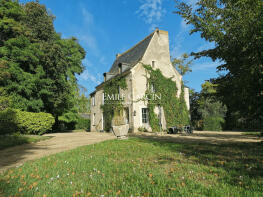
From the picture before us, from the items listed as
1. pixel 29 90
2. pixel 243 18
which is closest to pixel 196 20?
pixel 243 18

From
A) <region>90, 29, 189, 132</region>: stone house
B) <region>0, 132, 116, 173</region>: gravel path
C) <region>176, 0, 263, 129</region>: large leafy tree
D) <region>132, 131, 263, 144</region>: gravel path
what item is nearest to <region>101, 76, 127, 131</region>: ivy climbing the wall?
<region>90, 29, 189, 132</region>: stone house

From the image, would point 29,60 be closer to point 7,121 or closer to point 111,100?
point 7,121

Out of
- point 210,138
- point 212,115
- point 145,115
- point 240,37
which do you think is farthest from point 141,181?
point 212,115

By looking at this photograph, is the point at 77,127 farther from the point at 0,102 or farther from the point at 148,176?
the point at 148,176

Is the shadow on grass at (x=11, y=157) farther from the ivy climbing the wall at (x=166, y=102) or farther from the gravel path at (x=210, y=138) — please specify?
the ivy climbing the wall at (x=166, y=102)

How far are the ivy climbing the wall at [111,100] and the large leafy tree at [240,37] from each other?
38.6ft

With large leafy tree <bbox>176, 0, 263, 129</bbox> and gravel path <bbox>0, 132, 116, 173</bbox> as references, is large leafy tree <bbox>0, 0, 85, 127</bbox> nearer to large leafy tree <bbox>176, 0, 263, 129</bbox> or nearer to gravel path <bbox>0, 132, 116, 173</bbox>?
gravel path <bbox>0, 132, 116, 173</bbox>

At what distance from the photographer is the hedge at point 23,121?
11.4m

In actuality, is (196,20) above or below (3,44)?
below

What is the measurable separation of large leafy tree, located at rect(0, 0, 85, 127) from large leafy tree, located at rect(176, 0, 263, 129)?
13901 millimetres

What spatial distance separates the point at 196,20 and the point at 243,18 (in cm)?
132

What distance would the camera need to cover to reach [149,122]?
15.5 metres

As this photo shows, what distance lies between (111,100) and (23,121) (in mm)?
8709

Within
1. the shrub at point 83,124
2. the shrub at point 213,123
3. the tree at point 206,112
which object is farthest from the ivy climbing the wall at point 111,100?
the shrub at point 83,124
